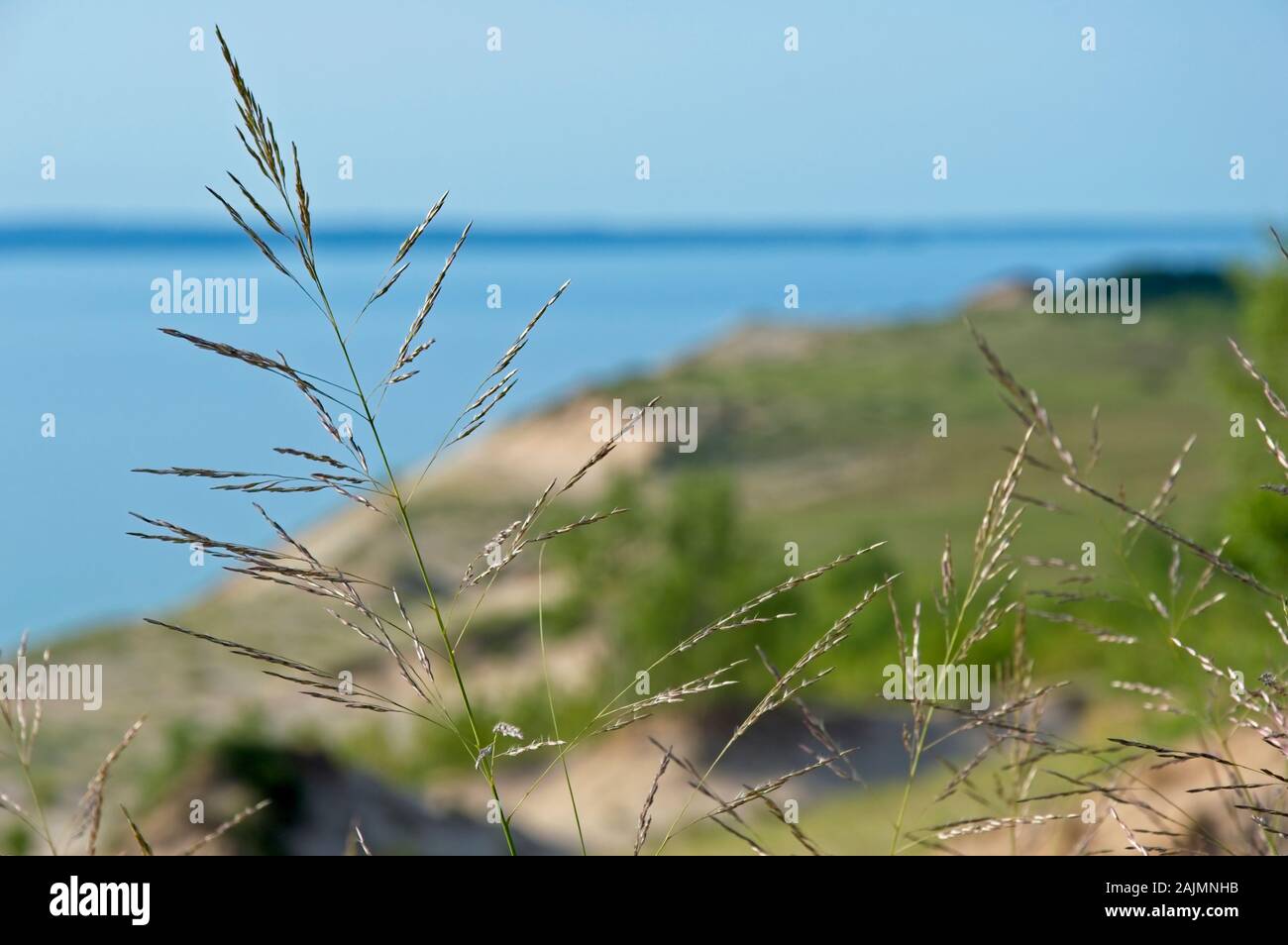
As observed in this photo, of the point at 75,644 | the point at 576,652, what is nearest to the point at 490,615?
the point at 576,652

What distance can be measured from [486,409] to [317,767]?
10.2m

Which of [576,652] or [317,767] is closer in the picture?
[317,767]

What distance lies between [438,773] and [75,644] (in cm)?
1121

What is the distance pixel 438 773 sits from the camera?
15.7 m

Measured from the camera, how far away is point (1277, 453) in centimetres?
125

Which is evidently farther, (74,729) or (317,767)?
(74,729)

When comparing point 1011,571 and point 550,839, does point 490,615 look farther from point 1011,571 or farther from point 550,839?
point 1011,571

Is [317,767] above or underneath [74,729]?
above

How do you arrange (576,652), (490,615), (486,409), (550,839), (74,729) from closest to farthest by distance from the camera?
(486,409) < (550,839) < (74,729) < (576,652) < (490,615)

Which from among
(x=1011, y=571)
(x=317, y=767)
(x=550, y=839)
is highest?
(x=1011, y=571)
